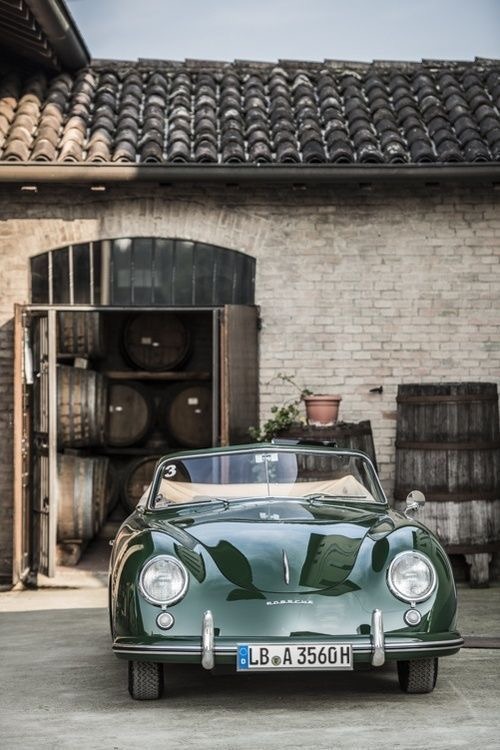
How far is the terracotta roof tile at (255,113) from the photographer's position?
10727 millimetres

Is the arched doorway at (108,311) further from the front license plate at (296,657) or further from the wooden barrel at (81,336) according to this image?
the front license plate at (296,657)

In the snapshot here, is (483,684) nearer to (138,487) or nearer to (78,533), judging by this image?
(78,533)

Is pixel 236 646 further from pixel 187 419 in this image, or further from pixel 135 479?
pixel 187 419

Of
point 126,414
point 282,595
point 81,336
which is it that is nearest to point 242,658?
point 282,595

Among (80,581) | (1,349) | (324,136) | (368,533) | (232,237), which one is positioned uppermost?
(324,136)

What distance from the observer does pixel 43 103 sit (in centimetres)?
1179

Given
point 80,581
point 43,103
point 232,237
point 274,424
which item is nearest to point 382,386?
point 274,424

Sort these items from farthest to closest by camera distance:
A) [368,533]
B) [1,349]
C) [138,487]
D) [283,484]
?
[138,487] < [1,349] < [283,484] < [368,533]

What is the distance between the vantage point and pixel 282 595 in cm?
528

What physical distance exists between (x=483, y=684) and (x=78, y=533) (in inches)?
257

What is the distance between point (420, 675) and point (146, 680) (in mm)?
1209

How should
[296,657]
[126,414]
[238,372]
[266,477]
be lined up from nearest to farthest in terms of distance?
[296,657], [266,477], [238,372], [126,414]

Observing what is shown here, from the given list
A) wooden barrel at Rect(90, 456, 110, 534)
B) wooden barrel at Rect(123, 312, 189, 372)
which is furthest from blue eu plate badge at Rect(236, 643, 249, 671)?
wooden barrel at Rect(123, 312, 189, 372)

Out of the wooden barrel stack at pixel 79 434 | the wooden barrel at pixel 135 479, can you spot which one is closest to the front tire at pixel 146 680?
the wooden barrel stack at pixel 79 434
